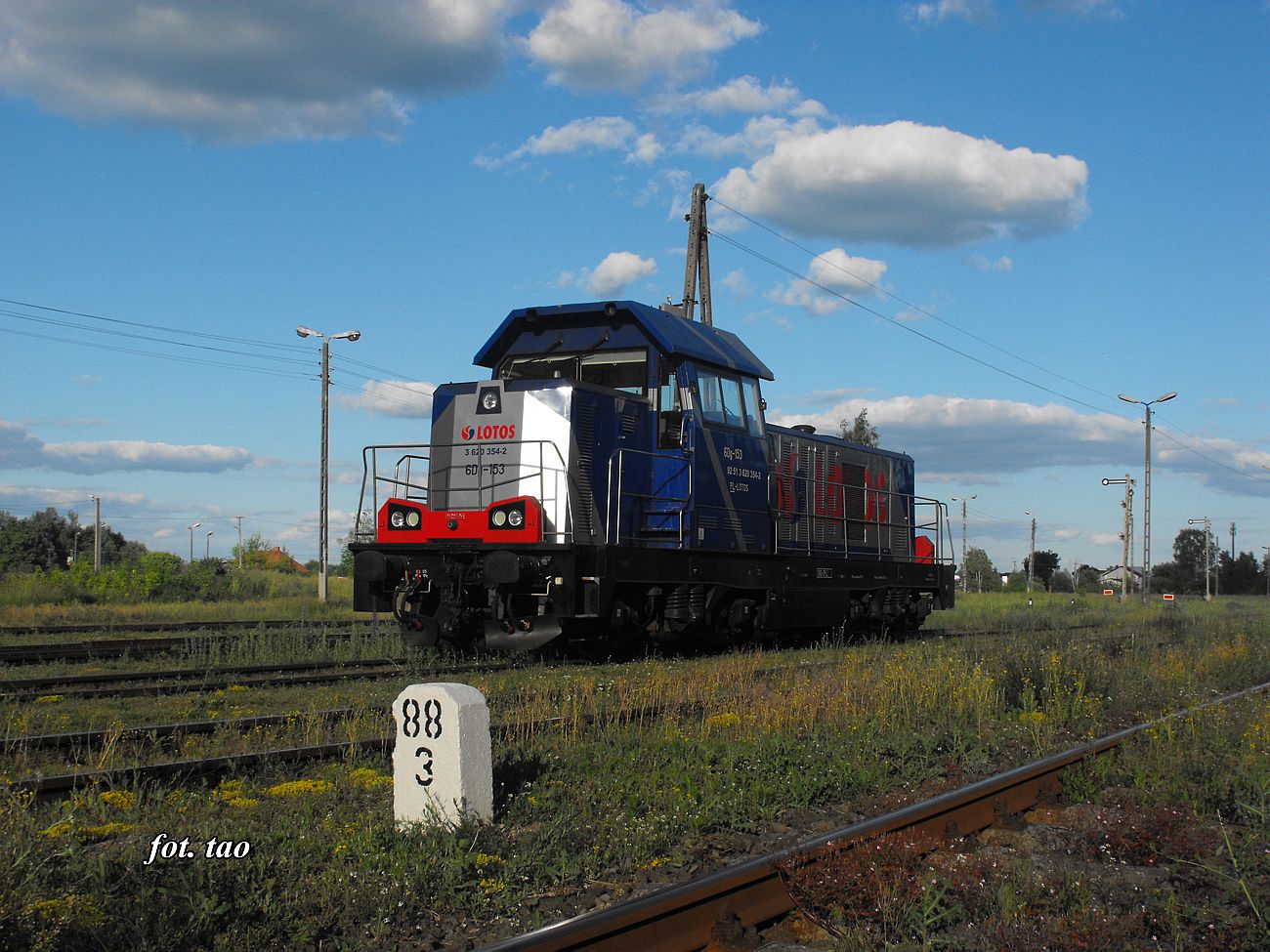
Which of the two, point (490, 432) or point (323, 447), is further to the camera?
point (323, 447)

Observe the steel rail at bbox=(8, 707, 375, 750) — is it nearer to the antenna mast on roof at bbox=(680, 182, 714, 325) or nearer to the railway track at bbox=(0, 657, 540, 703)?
the railway track at bbox=(0, 657, 540, 703)

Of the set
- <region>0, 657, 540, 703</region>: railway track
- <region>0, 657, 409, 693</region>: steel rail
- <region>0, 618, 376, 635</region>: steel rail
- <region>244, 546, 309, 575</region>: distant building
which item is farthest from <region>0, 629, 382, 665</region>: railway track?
<region>244, 546, 309, 575</region>: distant building

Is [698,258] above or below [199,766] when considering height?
above

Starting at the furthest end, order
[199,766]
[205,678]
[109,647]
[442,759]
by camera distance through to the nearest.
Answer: [109,647] → [205,678] → [199,766] → [442,759]

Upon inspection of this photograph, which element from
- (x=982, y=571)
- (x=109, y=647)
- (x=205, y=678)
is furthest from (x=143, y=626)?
(x=982, y=571)

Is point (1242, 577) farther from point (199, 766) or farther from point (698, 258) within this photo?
point (199, 766)

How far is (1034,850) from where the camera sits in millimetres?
5645

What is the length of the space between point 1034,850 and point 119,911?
4258mm

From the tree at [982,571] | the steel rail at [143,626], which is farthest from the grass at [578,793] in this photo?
the tree at [982,571]

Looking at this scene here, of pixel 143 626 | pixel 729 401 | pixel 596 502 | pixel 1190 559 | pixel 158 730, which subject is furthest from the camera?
pixel 1190 559

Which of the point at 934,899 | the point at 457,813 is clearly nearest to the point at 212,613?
the point at 457,813

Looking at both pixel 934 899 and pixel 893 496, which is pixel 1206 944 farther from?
pixel 893 496

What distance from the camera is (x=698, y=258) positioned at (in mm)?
28422

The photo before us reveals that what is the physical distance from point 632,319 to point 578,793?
8.16 metres
